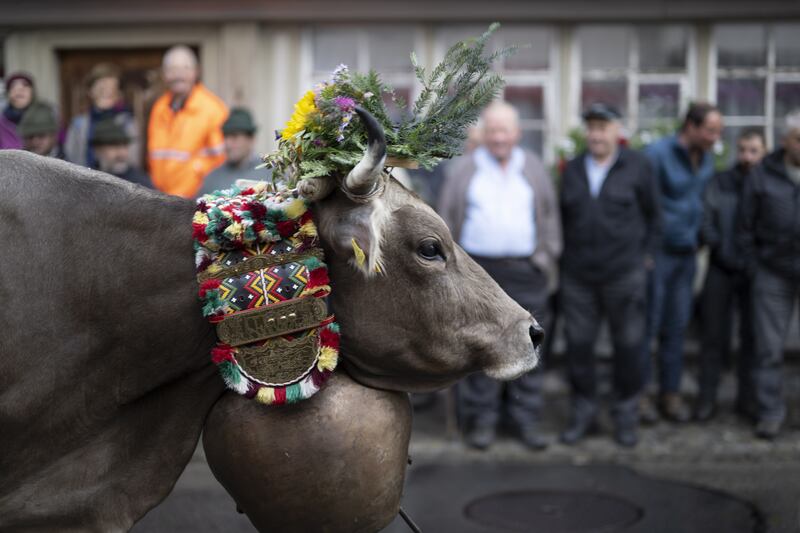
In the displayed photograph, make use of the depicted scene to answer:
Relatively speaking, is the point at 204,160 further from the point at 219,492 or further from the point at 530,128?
the point at 530,128

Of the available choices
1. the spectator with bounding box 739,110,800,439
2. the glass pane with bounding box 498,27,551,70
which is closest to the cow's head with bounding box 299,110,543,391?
the spectator with bounding box 739,110,800,439

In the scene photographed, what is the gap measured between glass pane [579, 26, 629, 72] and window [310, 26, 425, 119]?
164 cm

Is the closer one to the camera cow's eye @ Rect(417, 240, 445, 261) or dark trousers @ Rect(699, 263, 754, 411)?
cow's eye @ Rect(417, 240, 445, 261)

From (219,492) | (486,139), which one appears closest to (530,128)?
(486,139)

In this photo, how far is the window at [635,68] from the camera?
10.5 m

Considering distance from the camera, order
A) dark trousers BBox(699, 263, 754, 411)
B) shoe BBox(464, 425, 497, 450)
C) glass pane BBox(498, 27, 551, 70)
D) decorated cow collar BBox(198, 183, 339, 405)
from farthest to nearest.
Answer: glass pane BBox(498, 27, 551, 70)
dark trousers BBox(699, 263, 754, 411)
shoe BBox(464, 425, 497, 450)
decorated cow collar BBox(198, 183, 339, 405)

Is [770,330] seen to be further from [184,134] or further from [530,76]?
[184,134]

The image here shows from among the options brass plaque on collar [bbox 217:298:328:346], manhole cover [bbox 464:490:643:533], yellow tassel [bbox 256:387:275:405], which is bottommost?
manhole cover [bbox 464:490:643:533]

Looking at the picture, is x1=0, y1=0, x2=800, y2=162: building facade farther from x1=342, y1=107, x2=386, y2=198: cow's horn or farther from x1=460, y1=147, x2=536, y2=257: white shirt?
x1=342, y1=107, x2=386, y2=198: cow's horn

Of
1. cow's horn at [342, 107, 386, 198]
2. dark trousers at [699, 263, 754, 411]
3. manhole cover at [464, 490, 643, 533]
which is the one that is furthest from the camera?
dark trousers at [699, 263, 754, 411]

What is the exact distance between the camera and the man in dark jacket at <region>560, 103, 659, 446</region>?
Answer: 7777 millimetres

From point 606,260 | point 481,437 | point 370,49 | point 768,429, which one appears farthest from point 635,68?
point 481,437

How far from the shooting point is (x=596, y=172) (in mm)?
7910

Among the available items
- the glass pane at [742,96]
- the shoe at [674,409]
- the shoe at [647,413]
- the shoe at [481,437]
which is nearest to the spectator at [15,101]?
the shoe at [481,437]
